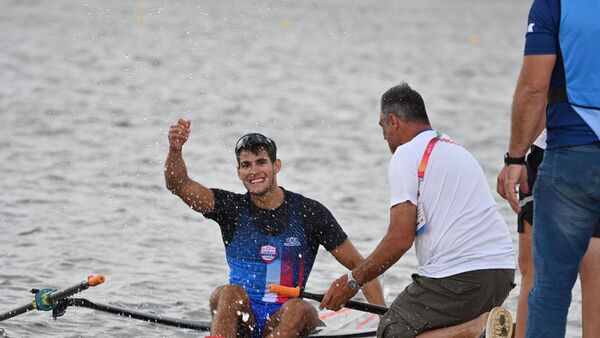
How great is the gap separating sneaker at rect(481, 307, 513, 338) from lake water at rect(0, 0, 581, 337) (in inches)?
105

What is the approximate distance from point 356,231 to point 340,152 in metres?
6.99

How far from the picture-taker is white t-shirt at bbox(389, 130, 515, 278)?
6.81 metres

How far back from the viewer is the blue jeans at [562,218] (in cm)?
553

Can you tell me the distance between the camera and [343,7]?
72.4 m

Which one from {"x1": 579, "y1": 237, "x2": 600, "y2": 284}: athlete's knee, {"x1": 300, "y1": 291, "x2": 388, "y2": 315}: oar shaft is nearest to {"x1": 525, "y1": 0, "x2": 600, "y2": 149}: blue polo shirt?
{"x1": 579, "y1": 237, "x2": 600, "y2": 284}: athlete's knee

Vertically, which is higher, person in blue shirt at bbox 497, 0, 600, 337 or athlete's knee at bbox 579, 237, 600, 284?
person in blue shirt at bbox 497, 0, 600, 337

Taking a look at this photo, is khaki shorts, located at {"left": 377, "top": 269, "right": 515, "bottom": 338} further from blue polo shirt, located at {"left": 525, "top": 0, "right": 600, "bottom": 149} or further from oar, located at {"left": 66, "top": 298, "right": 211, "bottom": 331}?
oar, located at {"left": 66, "top": 298, "right": 211, "bottom": 331}

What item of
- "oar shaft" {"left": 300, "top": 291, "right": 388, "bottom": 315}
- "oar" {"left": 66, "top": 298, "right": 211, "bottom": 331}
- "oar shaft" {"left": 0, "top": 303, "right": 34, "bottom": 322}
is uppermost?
"oar shaft" {"left": 300, "top": 291, "right": 388, "bottom": 315}

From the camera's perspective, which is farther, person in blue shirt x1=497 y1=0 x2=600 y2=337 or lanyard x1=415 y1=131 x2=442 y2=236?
lanyard x1=415 y1=131 x2=442 y2=236

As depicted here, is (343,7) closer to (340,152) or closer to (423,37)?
(423,37)

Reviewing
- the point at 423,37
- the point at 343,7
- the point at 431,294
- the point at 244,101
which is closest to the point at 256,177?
the point at 431,294

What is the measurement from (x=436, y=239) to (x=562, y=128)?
1.46m

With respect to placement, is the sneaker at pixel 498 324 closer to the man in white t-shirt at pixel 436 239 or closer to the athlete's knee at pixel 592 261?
the man in white t-shirt at pixel 436 239

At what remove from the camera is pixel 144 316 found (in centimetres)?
874
